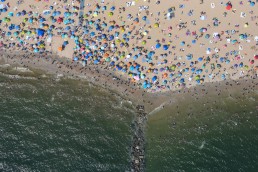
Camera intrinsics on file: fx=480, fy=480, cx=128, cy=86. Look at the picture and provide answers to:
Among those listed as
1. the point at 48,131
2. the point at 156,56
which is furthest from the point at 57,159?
the point at 156,56

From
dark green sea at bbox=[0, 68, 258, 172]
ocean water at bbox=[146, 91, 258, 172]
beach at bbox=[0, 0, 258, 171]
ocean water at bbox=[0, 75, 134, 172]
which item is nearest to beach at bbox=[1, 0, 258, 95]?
beach at bbox=[0, 0, 258, 171]

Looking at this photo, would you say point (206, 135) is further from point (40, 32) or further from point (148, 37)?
point (40, 32)

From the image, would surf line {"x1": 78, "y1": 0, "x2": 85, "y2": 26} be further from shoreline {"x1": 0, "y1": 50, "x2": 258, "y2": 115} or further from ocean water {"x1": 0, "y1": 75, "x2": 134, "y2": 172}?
ocean water {"x1": 0, "y1": 75, "x2": 134, "y2": 172}

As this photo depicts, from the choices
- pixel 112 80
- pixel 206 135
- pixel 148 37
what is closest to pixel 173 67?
pixel 148 37

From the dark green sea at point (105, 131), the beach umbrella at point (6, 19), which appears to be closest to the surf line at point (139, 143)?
the dark green sea at point (105, 131)

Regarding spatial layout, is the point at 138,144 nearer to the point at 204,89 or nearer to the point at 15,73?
the point at 204,89

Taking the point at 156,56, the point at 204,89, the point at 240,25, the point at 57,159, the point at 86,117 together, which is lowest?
the point at 57,159
